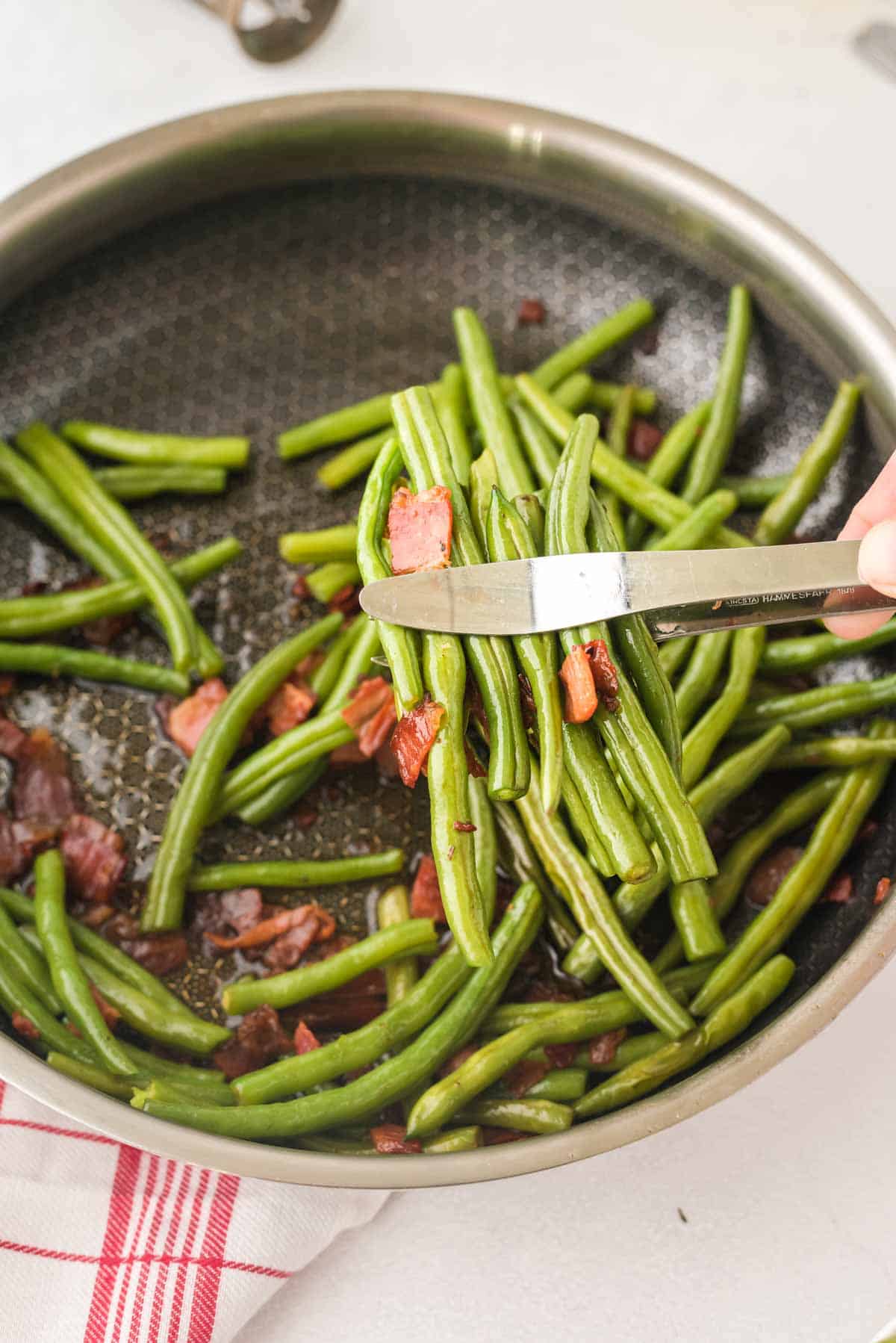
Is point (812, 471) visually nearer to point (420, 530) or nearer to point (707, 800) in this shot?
point (707, 800)

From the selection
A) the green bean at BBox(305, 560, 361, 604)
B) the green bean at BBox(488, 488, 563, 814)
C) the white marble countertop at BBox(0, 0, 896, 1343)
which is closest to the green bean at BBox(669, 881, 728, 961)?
the white marble countertop at BBox(0, 0, 896, 1343)

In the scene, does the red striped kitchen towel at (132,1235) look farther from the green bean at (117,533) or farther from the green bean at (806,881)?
the green bean at (117,533)

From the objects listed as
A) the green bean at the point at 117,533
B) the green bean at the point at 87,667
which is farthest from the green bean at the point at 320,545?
the green bean at the point at 87,667

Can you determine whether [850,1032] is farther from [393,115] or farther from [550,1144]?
[393,115]

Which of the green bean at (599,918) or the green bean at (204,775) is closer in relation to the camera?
the green bean at (599,918)

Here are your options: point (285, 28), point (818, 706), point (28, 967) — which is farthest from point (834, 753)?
point (285, 28)

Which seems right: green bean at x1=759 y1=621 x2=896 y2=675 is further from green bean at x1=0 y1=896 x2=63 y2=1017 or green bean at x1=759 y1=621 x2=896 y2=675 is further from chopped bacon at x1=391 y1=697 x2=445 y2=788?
green bean at x1=0 y1=896 x2=63 y2=1017
